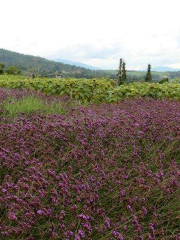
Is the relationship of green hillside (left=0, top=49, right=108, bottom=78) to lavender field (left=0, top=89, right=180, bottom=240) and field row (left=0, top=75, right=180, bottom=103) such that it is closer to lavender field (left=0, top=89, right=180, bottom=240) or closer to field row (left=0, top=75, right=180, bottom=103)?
field row (left=0, top=75, right=180, bottom=103)

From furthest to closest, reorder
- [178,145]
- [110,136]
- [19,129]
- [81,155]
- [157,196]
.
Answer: [178,145] → [110,136] → [19,129] → [81,155] → [157,196]

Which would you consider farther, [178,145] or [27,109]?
[27,109]

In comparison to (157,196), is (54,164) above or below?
above

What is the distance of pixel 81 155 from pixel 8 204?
1201mm

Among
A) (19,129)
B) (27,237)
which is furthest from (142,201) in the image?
(19,129)

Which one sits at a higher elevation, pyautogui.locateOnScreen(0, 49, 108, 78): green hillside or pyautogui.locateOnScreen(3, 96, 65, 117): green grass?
pyautogui.locateOnScreen(3, 96, 65, 117): green grass

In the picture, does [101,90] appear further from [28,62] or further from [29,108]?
[28,62]

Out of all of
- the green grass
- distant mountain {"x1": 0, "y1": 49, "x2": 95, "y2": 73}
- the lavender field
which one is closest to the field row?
the green grass

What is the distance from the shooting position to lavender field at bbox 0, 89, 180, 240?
234 cm

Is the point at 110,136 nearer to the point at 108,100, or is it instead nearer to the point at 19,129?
the point at 19,129

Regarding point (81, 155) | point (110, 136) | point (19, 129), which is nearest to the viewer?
point (81, 155)

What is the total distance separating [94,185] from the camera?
2867mm

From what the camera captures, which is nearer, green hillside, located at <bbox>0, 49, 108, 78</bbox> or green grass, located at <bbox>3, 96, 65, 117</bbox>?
green grass, located at <bbox>3, 96, 65, 117</bbox>

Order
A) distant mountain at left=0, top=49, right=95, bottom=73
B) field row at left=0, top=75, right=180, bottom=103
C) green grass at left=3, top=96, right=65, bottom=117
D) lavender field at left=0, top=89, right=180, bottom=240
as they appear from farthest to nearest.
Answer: distant mountain at left=0, top=49, right=95, bottom=73 → field row at left=0, top=75, right=180, bottom=103 → green grass at left=3, top=96, right=65, bottom=117 → lavender field at left=0, top=89, right=180, bottom=240
